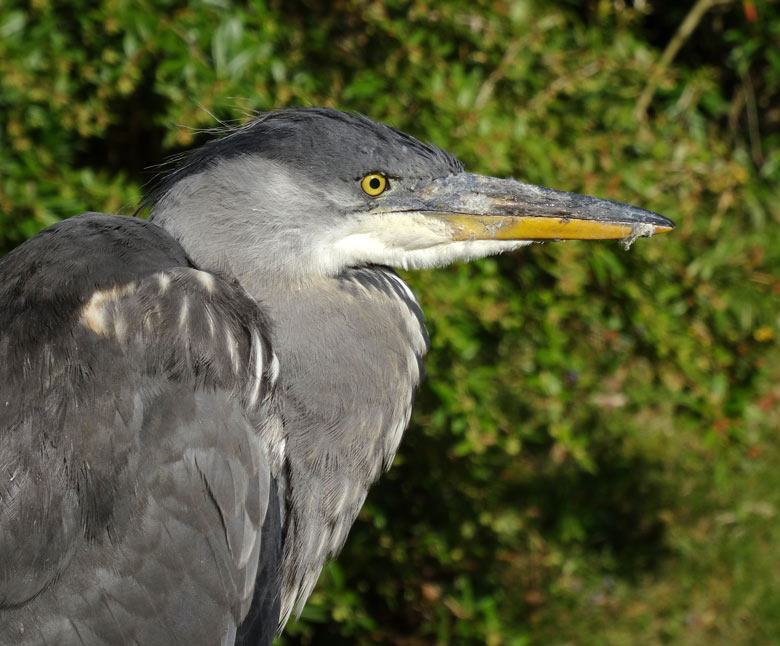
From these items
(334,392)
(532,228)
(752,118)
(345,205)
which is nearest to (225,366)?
(334,392)

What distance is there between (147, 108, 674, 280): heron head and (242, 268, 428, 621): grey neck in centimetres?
7

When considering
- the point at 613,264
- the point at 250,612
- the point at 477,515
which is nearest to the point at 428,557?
the point at 477,515

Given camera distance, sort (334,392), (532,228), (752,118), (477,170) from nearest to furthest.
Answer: (334,392) → (532,228) → (477,170) → (752,118)

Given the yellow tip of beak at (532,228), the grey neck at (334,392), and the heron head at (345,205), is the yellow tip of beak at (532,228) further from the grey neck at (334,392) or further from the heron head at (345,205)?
the grey neck at (334,392)

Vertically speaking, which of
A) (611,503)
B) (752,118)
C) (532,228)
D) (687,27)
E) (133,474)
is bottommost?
(611,503)

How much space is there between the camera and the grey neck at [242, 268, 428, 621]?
1891mm

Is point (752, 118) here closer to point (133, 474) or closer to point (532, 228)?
point (532, 228)

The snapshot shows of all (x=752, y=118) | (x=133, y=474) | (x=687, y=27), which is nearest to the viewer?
(x=133, y=474)

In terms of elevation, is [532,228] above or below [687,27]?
above

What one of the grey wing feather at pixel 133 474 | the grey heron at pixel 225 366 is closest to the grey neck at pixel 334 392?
the grey heron at pixel 225 366

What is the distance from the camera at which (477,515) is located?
3273 mm

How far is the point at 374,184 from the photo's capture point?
78.7 inches

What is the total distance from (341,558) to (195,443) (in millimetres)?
1598

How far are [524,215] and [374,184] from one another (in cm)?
33
